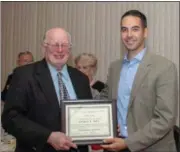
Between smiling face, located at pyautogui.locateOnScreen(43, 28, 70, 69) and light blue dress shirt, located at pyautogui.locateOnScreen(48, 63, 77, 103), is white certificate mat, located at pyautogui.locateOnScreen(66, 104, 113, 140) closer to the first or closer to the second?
light blue dress shirt, located at pyautogui.locateOnScreen(48, 63, 77, 103)

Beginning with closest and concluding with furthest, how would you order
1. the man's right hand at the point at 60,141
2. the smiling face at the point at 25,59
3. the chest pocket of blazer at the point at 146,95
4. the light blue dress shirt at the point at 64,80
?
the man's right hand at the point at 60,141, the chest pocket of blazer at the point at 146,95, the light blue dress shirt at the point at 64,80, the smiling face at the point at 25,59

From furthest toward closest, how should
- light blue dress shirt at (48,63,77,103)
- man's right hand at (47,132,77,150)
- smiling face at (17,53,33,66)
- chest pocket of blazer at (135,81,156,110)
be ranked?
smiling face at (17,53,33,66)
light blue dress shirt at (48,63,77,103)
chest pocket of blazer at (135,81,156,110)
man's right hand at (47,132,77,150)

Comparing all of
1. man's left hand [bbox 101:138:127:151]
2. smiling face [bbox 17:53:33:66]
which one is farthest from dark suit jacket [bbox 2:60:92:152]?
smiling face [bbox 17:53:33:66]

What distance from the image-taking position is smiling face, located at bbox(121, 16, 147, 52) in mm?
1974

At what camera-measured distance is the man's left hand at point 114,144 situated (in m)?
1.88

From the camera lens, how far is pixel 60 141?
178 centimetres

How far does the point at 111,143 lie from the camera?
6.21ft

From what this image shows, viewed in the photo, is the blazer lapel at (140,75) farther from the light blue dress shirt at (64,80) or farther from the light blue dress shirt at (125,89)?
the light blue dress shirt at (64,80)

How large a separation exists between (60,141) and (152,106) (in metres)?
0.57

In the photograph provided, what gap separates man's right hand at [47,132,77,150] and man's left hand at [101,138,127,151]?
20 cm

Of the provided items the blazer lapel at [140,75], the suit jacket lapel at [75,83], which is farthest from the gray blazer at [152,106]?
the suit jacket lapel at [75,83]

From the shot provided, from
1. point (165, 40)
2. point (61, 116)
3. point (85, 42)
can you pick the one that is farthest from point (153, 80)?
point (85, 42)

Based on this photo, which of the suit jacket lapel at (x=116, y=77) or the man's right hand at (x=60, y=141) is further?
the suit jacket lapel at (x=116, y=77)

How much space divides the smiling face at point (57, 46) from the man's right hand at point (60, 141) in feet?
1.44
